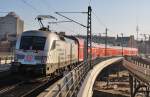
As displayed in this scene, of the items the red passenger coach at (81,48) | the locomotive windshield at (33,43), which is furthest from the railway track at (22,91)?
the red passenger coach at (81,48)

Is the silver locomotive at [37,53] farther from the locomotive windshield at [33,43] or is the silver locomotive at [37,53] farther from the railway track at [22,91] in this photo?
the railway track at [22,91]

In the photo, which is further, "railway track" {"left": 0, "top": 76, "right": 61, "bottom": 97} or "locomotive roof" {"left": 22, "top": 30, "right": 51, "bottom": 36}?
"locomotive roof" {"left": 22, "top": 30, "right": 51, "bottom": 36}

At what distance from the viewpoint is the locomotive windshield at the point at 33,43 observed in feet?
89.6

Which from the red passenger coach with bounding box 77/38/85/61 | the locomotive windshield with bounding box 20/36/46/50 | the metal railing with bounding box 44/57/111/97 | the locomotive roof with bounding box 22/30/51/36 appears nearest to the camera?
the metal railing with bounding box 44/57/111/97

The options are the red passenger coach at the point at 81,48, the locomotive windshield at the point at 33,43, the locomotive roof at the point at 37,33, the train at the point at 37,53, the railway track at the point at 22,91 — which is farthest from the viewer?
the red passenger coach at the point at 81,48

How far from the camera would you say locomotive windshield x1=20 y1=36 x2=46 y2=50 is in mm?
27312

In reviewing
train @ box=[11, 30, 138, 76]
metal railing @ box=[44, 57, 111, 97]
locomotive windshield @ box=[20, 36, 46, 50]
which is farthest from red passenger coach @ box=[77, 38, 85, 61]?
metal railing @ box=[44, 57, 111, 97]

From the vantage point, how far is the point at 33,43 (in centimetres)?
2756

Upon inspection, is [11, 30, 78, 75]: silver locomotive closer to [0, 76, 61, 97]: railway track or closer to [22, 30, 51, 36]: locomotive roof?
[22, 30, 51, 36]: locomotive roof

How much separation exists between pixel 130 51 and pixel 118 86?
5077 centimetres

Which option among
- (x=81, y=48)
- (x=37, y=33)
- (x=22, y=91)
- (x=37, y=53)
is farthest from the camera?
(x=81, y=48)

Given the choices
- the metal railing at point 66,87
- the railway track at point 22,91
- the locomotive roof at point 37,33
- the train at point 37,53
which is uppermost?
the locomotive roof at point 37,33

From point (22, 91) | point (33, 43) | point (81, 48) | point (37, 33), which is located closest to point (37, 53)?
point (33, 43)

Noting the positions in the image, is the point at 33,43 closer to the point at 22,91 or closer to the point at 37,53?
the point at 37,53
